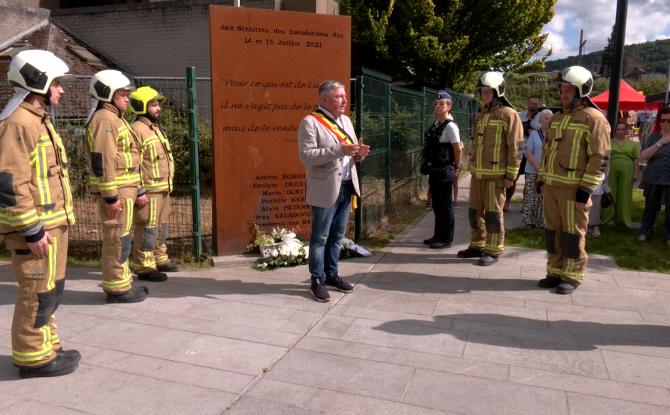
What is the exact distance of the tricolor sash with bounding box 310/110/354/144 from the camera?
476 cm

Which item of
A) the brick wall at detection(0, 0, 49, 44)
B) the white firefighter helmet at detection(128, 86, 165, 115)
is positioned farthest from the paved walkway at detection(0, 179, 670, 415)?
the brick wall at detection(0, 0, 49, 44)

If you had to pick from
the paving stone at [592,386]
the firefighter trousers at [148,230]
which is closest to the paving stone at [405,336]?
the paving stone at [592,386]

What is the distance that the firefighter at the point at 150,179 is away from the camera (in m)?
5.41

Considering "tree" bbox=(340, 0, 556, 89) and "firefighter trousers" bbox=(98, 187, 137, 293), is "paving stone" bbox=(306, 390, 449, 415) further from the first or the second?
"tree" bbox=(340, 0, 556, 89)

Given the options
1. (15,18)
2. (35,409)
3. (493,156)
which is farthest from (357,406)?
(15,18)

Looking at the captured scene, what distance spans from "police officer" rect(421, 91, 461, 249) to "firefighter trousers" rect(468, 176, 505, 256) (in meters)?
0.58

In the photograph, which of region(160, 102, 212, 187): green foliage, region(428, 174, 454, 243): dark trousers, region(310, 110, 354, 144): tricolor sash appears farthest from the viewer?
region(160, 102, 212, 187): green foliage

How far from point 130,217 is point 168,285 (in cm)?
92

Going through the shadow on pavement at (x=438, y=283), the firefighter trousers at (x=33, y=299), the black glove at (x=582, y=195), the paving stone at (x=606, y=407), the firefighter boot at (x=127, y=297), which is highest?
the black glove at (x=582, y=195)

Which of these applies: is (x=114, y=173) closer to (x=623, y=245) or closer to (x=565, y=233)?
(x=565, y=233)

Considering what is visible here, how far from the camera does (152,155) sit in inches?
213

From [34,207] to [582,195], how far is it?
4505mm

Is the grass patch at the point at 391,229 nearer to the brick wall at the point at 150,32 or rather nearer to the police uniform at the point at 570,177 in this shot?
the police uniform at the point at 570,177

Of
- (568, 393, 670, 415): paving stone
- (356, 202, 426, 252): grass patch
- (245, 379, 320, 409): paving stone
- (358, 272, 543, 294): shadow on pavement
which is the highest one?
(356, 202, 426, 252): grass patch
